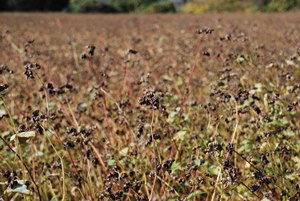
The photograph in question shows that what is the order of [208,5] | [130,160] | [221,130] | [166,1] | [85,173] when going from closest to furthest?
[130,160] → [85,173] → [221,130] → [166,1] → [208,5]

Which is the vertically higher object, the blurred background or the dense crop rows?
the dense crop rows

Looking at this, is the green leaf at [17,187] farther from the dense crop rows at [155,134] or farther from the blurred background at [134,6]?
the blurred background at [134,6]

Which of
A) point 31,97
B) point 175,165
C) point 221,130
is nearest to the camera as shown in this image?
point 175,165

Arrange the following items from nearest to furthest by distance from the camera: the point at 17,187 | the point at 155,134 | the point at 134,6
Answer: the point at 17,187
the point at 155,134
the point at 134,6

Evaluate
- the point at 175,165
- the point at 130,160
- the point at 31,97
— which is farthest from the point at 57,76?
the point at 175,165

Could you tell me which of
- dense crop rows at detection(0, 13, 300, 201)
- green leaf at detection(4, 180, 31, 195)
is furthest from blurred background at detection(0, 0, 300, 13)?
green leaf at detection(4, 180, 31, 195)

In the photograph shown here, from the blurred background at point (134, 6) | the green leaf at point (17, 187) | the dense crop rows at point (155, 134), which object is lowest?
the blurred background at point (134, 6)

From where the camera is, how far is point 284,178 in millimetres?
2053

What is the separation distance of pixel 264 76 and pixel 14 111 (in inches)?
81.6

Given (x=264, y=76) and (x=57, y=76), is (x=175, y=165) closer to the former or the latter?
(x=264, y=76)

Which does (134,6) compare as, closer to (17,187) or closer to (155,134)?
(155,134)

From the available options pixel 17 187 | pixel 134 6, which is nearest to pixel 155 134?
pixel 17 187

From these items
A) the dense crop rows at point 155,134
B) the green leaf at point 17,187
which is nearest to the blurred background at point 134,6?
the dense crop rows at point 155,134

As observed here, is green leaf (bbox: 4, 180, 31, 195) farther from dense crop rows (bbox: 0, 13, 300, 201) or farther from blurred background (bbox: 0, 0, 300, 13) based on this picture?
blurred background (bbox: 0, 0, 300, 13)
